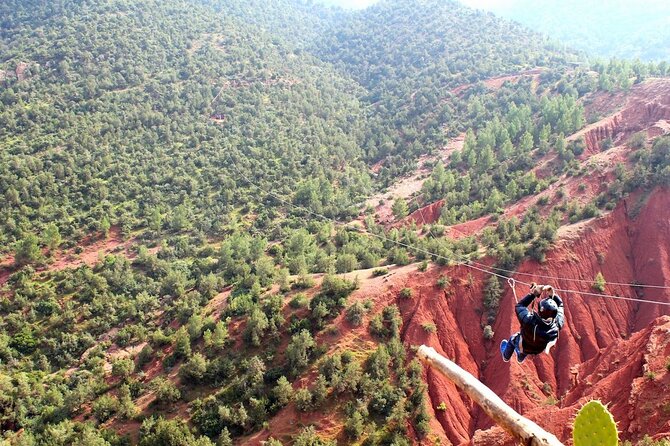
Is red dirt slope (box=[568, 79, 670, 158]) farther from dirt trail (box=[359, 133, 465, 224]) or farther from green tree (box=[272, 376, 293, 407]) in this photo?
green tree (box=[272, 376, 293, 407])

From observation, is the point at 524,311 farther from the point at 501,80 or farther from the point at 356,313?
the point at 501,80

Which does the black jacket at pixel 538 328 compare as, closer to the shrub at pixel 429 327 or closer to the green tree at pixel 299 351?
the green tree at pixel 299 351

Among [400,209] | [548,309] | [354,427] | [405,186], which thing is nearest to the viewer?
[548,309]

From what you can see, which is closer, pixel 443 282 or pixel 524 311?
pixel 524 311

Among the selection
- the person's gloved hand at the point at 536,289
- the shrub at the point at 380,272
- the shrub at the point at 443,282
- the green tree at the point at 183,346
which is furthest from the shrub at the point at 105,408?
the person's gloved hand at the point at 536,289

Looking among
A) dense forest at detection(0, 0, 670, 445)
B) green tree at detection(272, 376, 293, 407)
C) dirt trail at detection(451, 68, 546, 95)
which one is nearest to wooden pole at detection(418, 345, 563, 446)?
dense forest at detection(0, 0, 670, 445)

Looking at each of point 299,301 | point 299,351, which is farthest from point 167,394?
point 299,301

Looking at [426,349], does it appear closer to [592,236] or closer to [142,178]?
[592,236]
